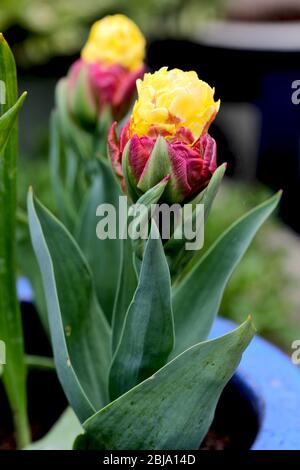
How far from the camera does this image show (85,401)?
0.65m

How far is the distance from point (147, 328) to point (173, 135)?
0.16 meters

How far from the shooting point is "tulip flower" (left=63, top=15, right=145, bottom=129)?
2.87ft

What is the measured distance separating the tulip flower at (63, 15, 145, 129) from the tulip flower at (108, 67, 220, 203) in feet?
1.05

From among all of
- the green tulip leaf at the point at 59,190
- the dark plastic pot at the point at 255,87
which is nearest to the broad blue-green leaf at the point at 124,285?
the green tulip leaf at the point at 59,190

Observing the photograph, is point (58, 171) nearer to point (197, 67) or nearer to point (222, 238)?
point (222, 238)

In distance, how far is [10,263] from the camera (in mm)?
746

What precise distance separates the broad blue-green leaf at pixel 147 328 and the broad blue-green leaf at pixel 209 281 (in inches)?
2.3

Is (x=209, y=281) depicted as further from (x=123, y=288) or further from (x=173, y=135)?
(x=173, y=135)

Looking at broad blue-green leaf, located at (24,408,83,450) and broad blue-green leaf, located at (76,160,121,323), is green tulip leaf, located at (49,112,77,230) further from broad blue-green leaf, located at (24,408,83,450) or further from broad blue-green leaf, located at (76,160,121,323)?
broad blue-green leaf, located at (24,408,83,450)

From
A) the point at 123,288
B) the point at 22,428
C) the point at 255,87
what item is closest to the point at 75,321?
the point at 123,288

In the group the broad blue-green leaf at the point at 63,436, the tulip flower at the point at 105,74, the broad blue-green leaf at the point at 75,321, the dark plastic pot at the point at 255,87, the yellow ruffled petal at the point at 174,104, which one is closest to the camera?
the yellow ruffled petal at the point at 174,104

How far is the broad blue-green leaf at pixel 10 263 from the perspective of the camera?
2.04 feet

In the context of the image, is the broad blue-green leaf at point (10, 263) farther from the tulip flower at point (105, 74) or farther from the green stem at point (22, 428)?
the tulip flower at point (105, 74)

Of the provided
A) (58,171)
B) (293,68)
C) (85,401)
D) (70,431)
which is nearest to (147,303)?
(85,401)
